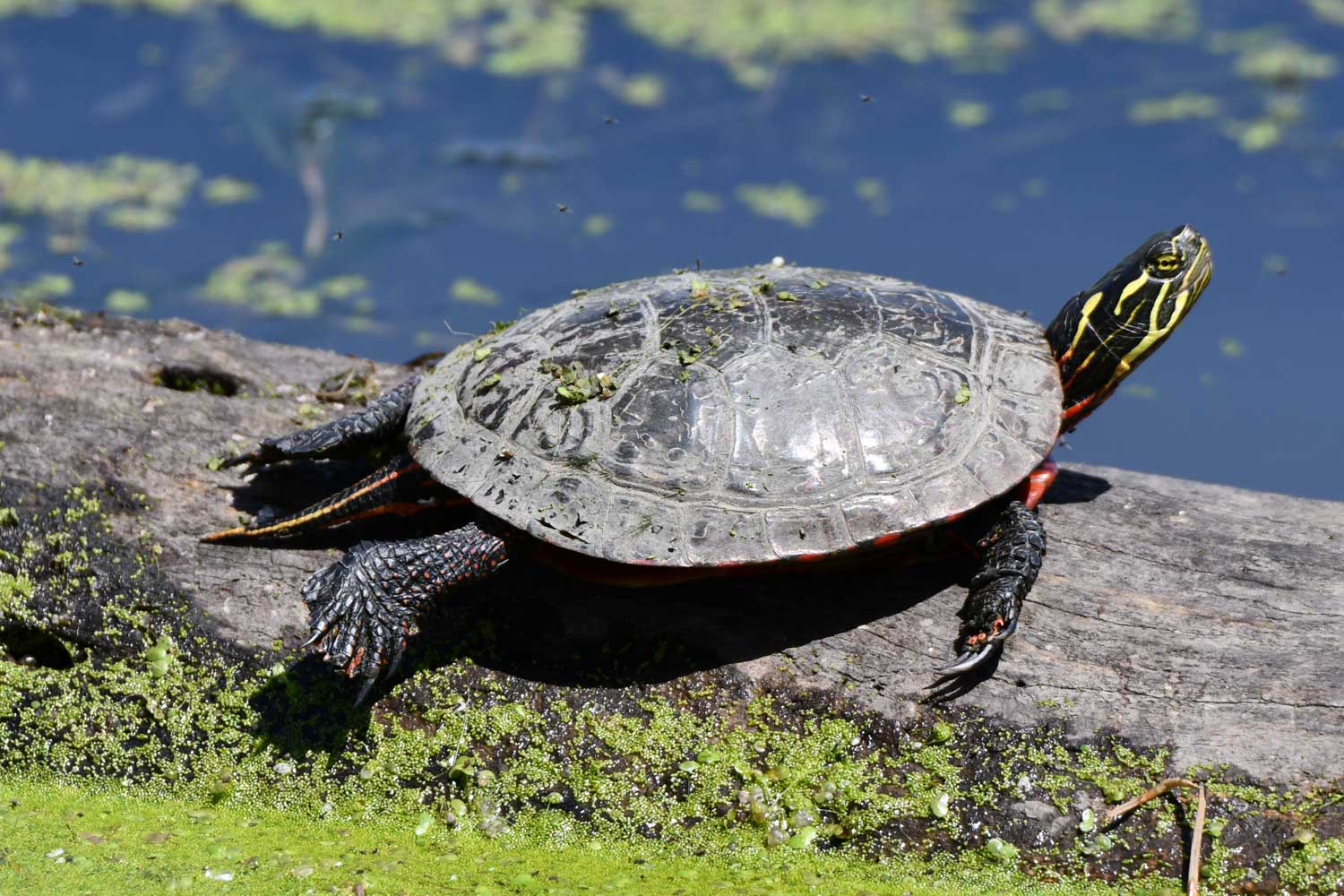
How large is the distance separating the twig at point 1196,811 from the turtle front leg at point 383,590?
2255 millimetres

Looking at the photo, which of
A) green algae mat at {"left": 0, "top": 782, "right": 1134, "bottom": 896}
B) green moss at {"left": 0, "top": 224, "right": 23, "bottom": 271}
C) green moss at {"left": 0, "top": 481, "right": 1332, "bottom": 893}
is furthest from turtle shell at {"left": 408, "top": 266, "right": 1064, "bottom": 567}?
green moss at {"left": 0, "top": 224, "right": 23, "bottom": 271}

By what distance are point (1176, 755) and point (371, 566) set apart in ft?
9.11

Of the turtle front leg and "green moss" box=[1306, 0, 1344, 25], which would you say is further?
"green moss" box=[1306, 0, 1344, 25]

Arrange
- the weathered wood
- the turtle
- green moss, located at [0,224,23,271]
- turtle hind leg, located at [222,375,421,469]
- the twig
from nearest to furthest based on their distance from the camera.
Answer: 1. the twig
2. the weathered wood
3. the turtle
4. turtle hind leg, located at [222,375,421,469]
5. green moss, located at [0,224,23,271]

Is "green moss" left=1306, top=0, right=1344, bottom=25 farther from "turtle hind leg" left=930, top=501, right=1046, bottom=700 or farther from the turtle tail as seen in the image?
the turtle tail

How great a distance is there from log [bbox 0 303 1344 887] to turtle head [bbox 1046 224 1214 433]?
0.64m

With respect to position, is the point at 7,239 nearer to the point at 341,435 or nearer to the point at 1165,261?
the point at 341,435

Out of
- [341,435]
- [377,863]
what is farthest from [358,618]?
[341,435]

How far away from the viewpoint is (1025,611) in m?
3.84

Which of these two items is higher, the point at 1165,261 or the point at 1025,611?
the point at 1165,261

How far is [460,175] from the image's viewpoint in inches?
400

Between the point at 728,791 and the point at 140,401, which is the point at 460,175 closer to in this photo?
the point at 140,401

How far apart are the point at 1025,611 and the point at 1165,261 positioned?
1536mm

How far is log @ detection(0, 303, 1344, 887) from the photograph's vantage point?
345 cm
